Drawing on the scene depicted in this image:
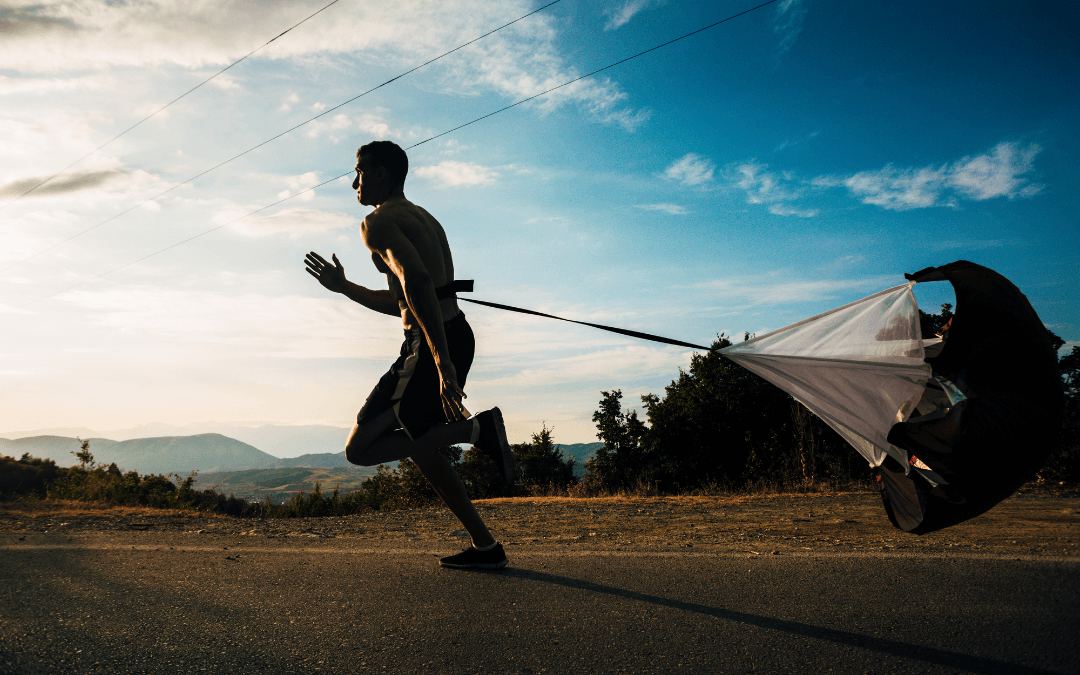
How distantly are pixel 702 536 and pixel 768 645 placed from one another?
6.86ft

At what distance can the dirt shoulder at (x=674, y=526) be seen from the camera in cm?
350

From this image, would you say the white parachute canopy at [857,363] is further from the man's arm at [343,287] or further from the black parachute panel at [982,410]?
the man's arm at [343,287]

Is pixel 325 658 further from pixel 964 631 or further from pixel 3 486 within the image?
pixel 3 486

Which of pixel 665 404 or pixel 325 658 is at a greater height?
pixel 665 404

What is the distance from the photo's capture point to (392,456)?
3.12m

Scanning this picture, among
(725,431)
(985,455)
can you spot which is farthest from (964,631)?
(725,431)

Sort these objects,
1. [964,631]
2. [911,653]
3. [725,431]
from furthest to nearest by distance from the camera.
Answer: [725,431] < [964,631] < [911,653]

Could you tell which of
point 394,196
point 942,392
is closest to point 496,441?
point 394,196

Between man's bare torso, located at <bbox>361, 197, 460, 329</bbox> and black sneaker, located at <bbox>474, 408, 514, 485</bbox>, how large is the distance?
0.60m

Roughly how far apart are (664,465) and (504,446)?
23203 mm

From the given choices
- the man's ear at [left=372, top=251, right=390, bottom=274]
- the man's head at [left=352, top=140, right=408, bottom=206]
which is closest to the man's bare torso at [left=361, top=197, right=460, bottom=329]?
the man's ear at [left=372, top=251, right=390, bottom=274]

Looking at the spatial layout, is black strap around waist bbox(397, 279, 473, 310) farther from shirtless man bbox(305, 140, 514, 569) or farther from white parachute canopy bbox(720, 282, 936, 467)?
white parachute canopy bbox(720, 282, 936, 467)

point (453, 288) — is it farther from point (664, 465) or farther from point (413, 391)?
point (664, 465)

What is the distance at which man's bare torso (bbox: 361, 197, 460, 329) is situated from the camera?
10.4 ft
